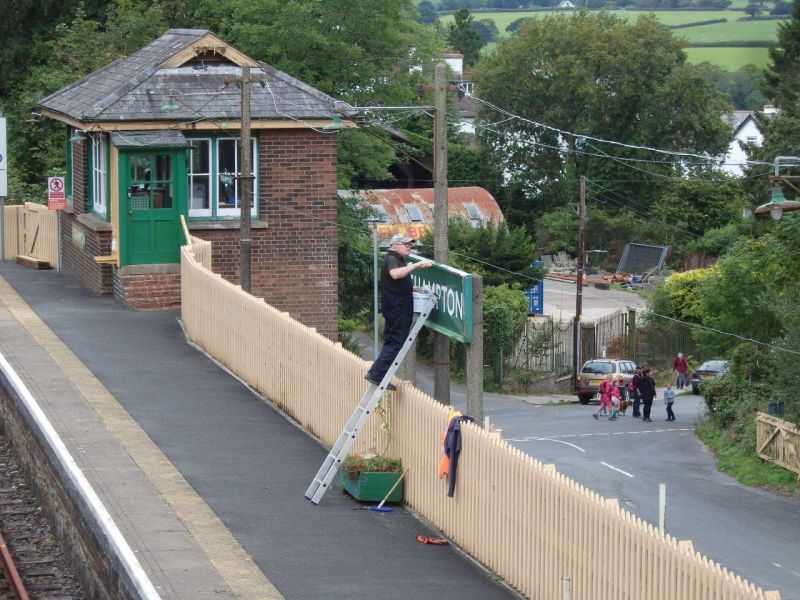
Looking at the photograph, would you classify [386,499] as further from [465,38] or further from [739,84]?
[739,84]

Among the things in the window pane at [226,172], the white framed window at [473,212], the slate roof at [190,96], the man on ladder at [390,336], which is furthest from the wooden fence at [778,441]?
the white framed window at [473,212]

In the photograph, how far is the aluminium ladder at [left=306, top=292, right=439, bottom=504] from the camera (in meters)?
14.4

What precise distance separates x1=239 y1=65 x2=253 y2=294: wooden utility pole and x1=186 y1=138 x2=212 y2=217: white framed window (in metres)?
1.33

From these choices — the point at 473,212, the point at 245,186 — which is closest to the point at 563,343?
the point at 473,212

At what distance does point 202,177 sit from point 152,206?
1311 millimetres

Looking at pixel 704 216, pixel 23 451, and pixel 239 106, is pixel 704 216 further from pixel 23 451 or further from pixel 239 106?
pixel 23 451

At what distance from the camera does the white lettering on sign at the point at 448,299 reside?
14220 millimetres

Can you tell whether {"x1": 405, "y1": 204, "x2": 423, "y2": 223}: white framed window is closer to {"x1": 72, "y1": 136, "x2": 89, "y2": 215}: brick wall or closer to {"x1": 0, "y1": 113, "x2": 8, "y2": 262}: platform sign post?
{"x1": 0, "y1": 113, "x2": 8, "y2": 262}: platform sign post

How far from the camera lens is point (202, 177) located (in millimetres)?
27031

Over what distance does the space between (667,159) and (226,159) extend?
57.9 metres

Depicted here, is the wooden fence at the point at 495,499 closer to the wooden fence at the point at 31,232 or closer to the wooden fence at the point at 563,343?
the wooden fence at the point at 31,232

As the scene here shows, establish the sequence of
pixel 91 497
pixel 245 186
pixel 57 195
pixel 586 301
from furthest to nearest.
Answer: pixel 586 301
pixel 57 195
pixel 245 186
pixel 91 497

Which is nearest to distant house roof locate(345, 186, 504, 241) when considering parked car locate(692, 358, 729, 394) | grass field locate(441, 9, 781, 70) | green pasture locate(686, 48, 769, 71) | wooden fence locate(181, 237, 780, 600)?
parked car locate(692, 358, 729, 394)

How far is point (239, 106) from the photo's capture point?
27.0 meters
